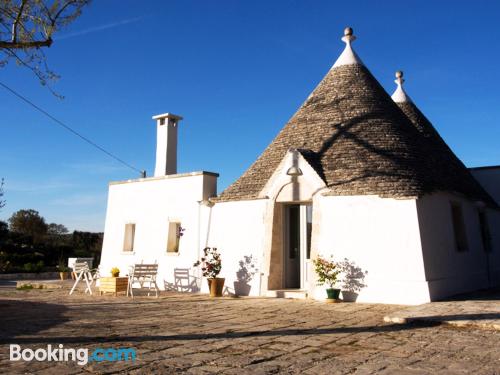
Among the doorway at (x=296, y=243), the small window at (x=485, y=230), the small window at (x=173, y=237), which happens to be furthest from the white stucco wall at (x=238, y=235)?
the small window at (x=485, y=230)

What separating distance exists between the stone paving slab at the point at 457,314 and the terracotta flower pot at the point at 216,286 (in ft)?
17.5

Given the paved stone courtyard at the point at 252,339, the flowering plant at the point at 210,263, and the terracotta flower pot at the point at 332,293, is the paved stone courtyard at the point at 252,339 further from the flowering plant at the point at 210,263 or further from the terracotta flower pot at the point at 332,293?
the flowering plant at the point at 210,263

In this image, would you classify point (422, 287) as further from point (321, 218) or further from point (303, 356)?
point (303, 356)

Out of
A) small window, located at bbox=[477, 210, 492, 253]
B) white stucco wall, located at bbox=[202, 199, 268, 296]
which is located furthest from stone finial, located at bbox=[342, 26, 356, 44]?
small window, located at bbox=[477, 210, 492, 253]

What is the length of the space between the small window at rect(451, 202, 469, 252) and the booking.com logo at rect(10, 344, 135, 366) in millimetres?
10678

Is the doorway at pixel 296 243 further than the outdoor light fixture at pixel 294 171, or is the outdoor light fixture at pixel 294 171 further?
the doorway at pixel 296 243

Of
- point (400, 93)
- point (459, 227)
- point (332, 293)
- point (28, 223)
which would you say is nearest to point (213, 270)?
point (332, 293)

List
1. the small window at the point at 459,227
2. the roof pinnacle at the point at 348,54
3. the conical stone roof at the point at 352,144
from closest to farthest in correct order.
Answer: the conical stone roof at the point at 352,144
the small window at the point at 459,227
the roof pinnacle at the point at 348,54

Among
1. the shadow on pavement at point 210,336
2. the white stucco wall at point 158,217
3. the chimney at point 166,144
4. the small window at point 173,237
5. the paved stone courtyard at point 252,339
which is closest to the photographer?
the paved stone courtyard at point 252,339

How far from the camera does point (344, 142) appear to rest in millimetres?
12383

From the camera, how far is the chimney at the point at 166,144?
15844 mm

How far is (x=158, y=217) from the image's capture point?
48.1 feet

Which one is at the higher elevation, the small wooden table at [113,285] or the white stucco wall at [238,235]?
the white stucco wall at [238,235]

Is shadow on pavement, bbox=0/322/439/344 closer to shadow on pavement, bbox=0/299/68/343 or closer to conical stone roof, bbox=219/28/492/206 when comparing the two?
shadow on pavement, bbox=0/299/68/343
